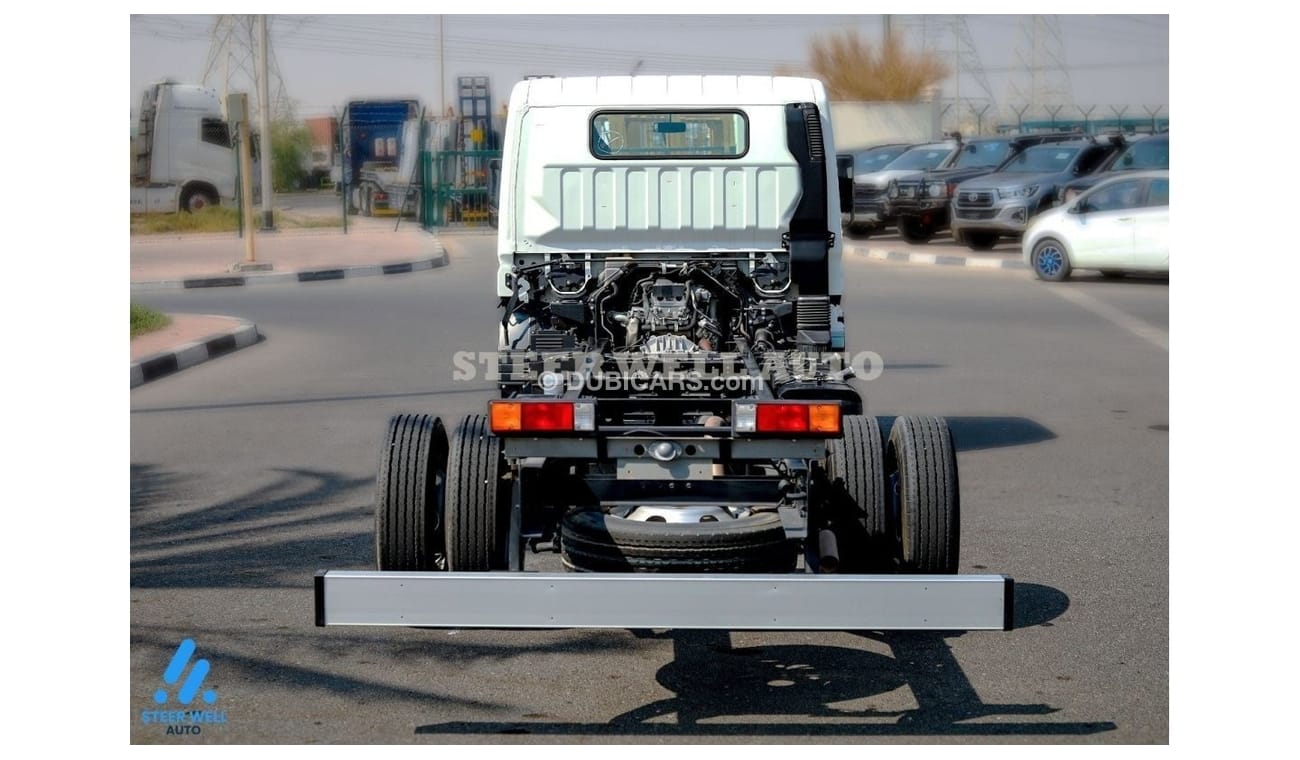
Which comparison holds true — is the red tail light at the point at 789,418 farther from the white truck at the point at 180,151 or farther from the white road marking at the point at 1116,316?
the white truck at the point at 180,151

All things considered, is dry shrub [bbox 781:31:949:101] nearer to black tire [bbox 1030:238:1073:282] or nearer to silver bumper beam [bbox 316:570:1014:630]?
black tire [bbox 1030:238:1073:282]

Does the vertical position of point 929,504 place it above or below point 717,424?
below

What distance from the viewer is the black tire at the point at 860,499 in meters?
5.60

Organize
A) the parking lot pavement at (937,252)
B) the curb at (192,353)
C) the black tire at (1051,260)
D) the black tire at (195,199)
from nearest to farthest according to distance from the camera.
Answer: the curb at (192,353) → the black tire at (1051,260) → the parking lot pavement at (937,252) → the black tire at (195,199)

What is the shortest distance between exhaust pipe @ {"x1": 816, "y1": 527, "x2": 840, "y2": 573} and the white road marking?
32.6 feet

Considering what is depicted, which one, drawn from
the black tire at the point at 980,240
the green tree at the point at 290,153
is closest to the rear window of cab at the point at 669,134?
the black tire at the point at 980,240

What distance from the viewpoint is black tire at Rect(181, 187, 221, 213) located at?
3462 cm

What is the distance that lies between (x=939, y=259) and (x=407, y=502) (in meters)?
19.2

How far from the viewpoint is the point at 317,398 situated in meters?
11.8

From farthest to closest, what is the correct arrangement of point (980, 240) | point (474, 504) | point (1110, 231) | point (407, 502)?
point (980, 240) < point (1110, 231) < point (407, 502) < point (474, 504)

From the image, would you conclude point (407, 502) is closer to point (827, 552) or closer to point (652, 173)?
point (827, 552)

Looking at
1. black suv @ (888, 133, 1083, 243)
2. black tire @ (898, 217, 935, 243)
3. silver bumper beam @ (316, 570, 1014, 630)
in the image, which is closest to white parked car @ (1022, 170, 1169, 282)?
black suv @ (888, 133, 1083, 243)

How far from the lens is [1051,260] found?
20.8 meters

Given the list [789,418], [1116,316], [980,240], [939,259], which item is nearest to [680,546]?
[789,418]
